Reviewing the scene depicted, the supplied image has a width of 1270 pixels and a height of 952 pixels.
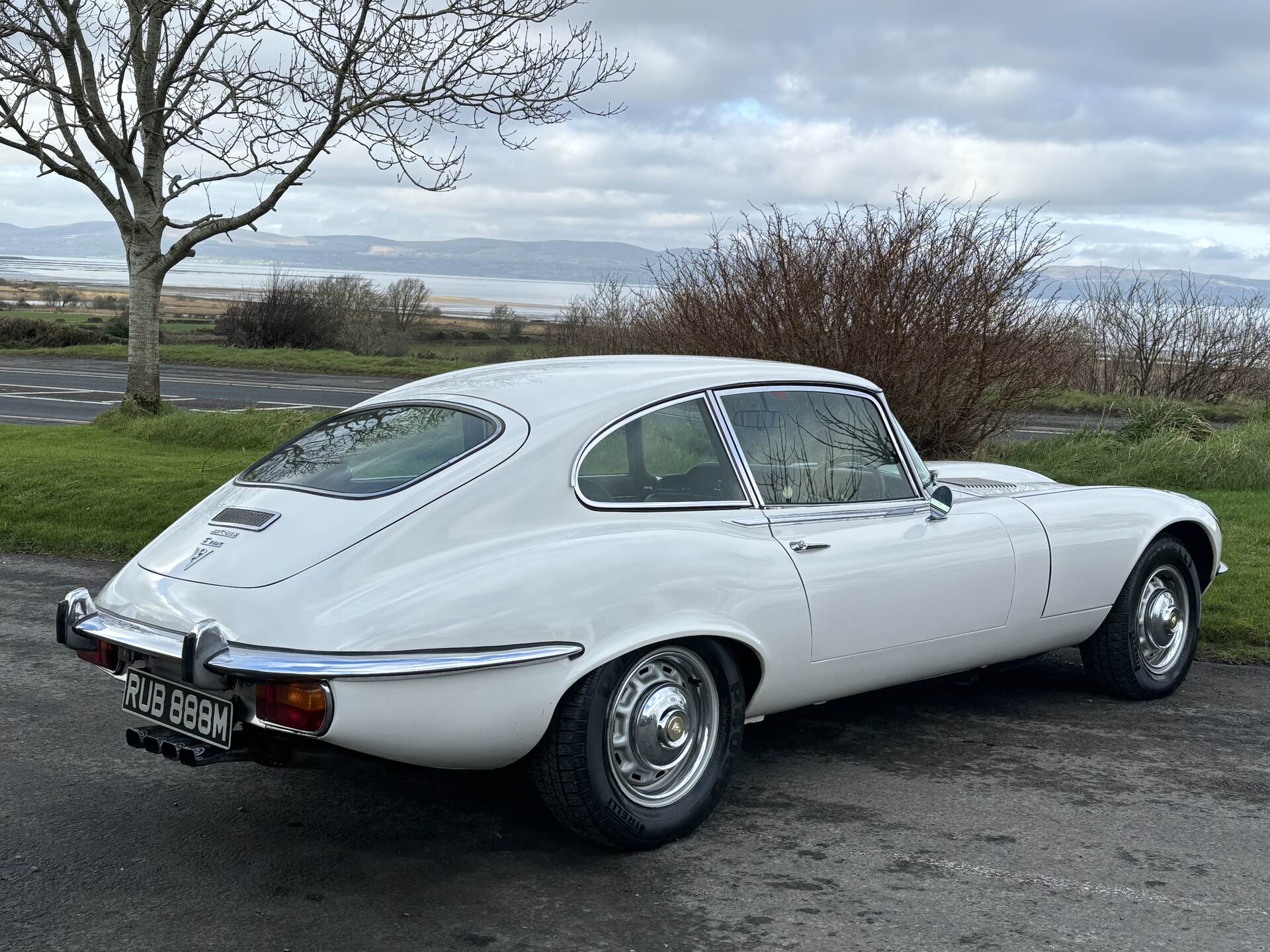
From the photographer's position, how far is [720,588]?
12.6 feet

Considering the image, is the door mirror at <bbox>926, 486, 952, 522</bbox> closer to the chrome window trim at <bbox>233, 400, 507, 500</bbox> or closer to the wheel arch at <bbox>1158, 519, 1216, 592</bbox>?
the wheel arch at <bbox>1158, 519, 1216, 592</bbox>

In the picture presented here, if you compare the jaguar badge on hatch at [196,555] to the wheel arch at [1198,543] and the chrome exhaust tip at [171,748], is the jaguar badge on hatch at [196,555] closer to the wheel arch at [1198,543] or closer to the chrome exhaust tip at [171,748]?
the chrome exhaust tip at [171,748]

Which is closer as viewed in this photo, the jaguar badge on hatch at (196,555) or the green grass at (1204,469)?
the jaguar badge on hatch at (196,555)

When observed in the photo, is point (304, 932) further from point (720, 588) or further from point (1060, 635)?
point (1060, 635)

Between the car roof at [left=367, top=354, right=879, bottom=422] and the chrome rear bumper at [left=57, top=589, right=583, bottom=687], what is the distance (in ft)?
2.80

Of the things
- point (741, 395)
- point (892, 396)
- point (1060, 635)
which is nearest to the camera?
point (741, 395)

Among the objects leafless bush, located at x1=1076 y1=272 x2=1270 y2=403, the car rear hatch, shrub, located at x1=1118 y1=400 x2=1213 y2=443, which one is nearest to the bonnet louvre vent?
the car rear hatch

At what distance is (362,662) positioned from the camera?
3258 mm

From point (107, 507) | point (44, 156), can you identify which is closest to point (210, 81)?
point (44, 156)

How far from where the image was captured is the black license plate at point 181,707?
11.1 ft

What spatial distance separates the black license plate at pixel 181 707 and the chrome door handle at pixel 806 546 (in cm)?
181

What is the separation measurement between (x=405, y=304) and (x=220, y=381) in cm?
2393

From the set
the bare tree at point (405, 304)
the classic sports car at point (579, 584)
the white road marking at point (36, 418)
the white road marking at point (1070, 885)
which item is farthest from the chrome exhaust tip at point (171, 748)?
the bare tree at point (405, 304)

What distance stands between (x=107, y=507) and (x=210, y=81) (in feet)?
20.5
